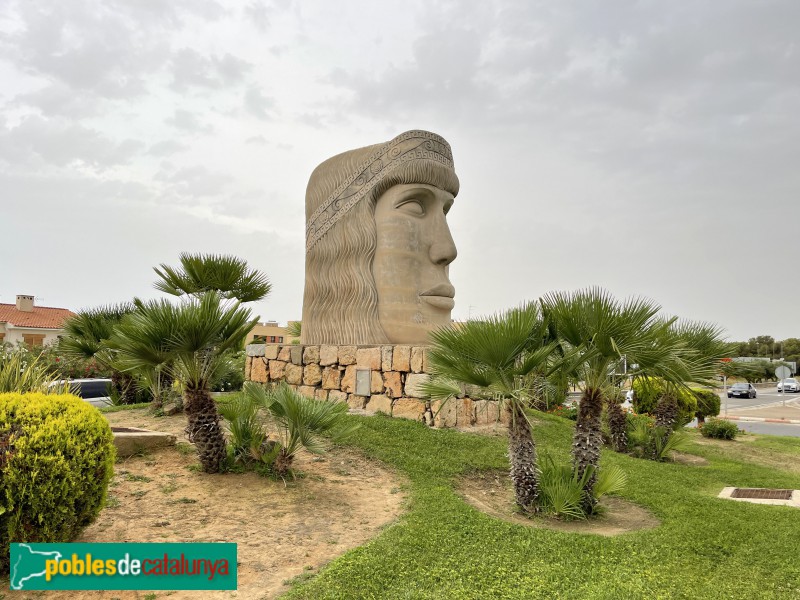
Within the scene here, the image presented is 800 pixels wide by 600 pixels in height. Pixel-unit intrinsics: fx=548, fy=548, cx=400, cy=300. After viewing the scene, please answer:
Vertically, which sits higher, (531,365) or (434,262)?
(434,262)

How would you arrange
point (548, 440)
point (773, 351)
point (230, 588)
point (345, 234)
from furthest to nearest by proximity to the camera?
point (773, 351) → point (345, 234) → point (548, 440) → point (230, 588)

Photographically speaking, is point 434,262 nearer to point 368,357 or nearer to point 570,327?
point 368,357

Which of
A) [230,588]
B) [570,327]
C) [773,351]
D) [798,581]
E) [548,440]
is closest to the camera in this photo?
[230,588]

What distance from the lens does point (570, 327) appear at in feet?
17.0

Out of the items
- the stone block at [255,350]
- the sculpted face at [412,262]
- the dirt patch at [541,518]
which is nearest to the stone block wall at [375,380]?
the stone block at [255,350]

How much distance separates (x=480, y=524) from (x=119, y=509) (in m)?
3.18

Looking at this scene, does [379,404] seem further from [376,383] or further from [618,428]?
[618,428]

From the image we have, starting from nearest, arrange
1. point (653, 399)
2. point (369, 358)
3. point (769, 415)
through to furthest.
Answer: point (369, 358)
point (653, 399)
point (769, 415)

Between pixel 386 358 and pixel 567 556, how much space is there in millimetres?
5543

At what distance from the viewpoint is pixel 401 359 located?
9.24 m

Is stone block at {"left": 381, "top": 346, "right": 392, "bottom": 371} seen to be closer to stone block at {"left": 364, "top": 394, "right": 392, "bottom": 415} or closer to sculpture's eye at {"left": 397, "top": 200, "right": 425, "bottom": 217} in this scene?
stone block at {"left": 364, "top": 394, "right": 392, "bottom": 415}

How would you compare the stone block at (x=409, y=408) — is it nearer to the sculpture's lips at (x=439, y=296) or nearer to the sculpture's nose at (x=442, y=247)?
the sculpture's lips at (x=439, y=296)

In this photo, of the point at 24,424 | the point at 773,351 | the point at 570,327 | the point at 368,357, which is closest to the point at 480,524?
the point at 570,327

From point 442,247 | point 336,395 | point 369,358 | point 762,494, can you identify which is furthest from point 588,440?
point 336,395
